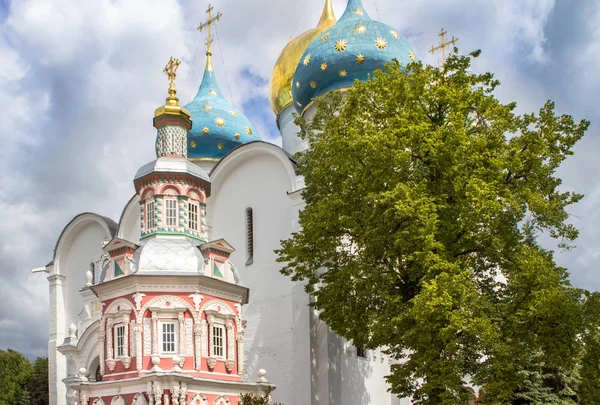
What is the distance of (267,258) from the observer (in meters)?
19.3

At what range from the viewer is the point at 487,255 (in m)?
13.3

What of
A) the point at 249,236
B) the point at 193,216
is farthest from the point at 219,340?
the point at 249,236

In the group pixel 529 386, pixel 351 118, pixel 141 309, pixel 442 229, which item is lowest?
pixel 529 386

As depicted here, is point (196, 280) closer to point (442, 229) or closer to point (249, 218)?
point (442, 229)

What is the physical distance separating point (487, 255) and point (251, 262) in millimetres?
7765

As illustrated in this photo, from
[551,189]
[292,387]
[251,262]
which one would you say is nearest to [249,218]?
[251,262]

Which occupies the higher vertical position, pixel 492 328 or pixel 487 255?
pixel 487 255

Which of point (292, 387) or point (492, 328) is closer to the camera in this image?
point (492, 328)

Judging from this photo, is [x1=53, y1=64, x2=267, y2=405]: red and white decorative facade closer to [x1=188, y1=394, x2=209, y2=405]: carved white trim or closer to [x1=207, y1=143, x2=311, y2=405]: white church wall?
[x1=188, y1=394, x2=209, y2=405]: carved white trim

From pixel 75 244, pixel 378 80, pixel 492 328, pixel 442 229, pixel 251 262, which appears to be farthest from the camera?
pixel 75 244

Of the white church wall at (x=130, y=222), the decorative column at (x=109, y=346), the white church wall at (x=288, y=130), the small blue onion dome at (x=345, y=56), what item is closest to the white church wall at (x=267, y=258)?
the small blue onion dome at (x=345, y=56)

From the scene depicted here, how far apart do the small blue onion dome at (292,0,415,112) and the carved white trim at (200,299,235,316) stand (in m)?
7.98

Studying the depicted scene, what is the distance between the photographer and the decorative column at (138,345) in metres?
13.8

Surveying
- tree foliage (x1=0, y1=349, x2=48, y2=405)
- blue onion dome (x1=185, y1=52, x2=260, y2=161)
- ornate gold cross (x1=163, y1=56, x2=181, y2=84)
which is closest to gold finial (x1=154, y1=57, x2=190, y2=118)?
ornate gold cross (x1=163, y1=56, x2=181, y2=84)
